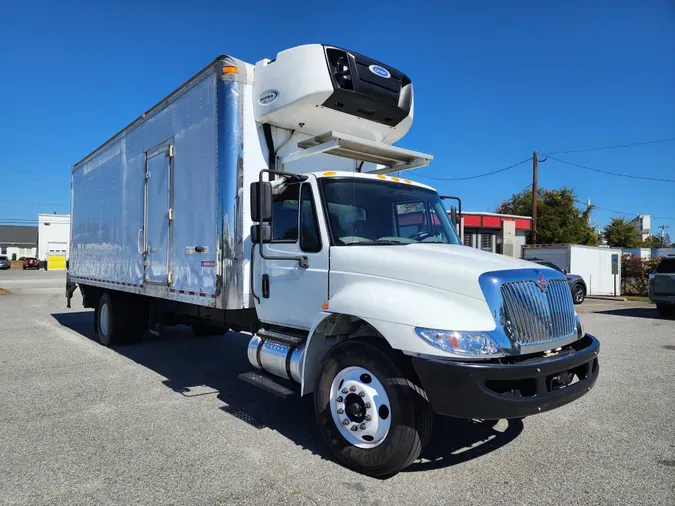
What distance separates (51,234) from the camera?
77.4m

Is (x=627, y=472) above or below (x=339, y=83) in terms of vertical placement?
below

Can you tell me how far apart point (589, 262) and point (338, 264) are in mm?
22611

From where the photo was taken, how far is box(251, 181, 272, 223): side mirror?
4430 mm

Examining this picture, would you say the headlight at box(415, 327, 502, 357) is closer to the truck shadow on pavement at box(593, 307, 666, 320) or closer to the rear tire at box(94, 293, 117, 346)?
the rear tire at box(94, 293, 117, 346)

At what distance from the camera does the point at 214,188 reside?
533cm

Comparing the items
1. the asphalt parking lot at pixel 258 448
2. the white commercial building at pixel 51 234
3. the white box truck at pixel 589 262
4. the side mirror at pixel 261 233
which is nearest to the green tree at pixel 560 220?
the white box truck at pixel 589 262

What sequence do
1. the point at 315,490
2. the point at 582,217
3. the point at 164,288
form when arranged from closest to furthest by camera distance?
the point at 315,490, the point at 164,288, the point at 582,217

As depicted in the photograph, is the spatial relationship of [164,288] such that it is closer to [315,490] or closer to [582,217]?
[315,490]

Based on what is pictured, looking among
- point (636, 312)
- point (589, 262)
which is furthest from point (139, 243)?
point (589, 262)

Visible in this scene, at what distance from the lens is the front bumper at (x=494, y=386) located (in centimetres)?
321

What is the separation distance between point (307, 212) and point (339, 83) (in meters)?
1.45

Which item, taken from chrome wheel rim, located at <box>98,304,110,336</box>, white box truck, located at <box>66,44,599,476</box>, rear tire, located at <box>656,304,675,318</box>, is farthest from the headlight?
rear tire, located at <box>656,304,675,318</box>

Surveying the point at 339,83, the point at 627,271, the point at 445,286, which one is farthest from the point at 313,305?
the point at 627,271

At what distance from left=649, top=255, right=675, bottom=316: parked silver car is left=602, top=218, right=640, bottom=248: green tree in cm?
3900
